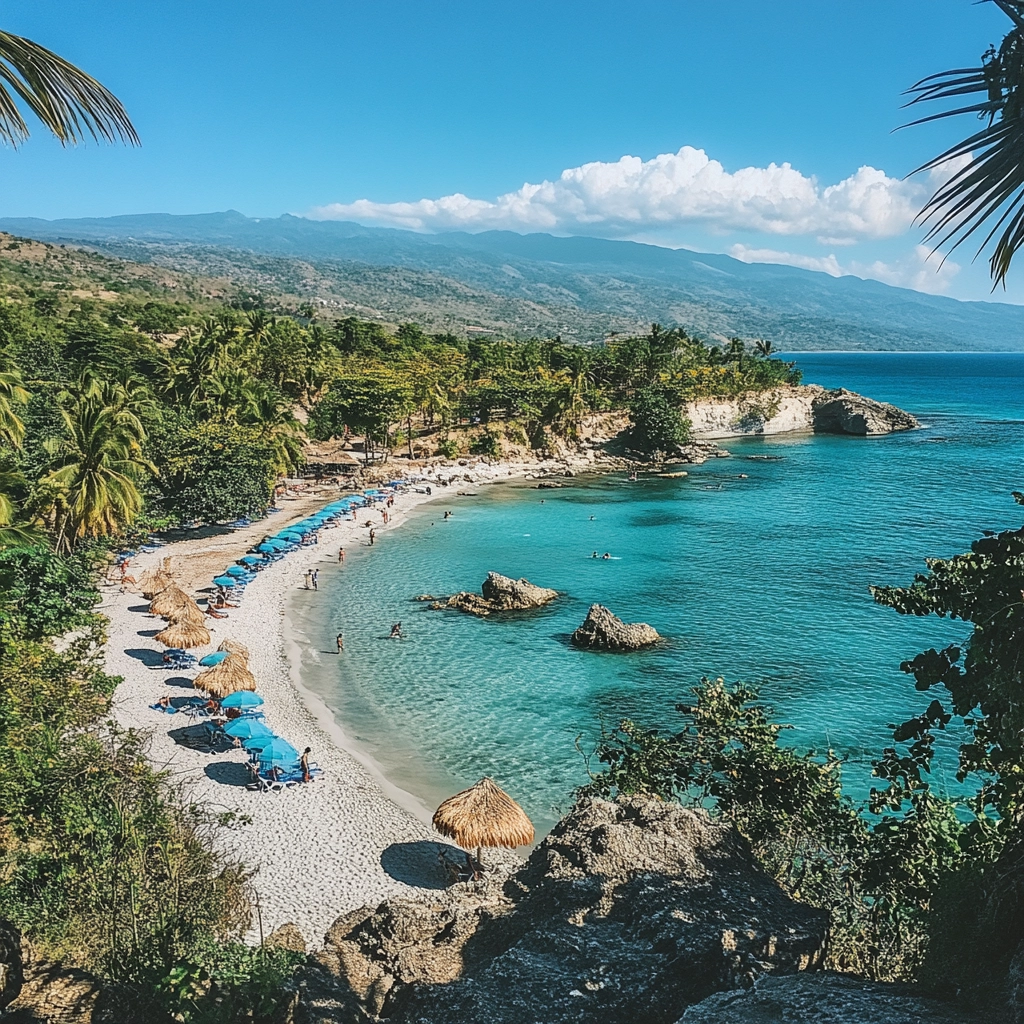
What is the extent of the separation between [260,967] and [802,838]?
771cm

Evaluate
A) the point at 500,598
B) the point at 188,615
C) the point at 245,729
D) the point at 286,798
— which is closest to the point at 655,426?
the point at 500,598

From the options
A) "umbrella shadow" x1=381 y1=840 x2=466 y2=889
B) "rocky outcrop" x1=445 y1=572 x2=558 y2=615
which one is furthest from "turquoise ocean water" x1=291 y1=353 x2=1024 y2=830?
"umbrella shadow" x1=381 y1=840 x2=466 y2=889

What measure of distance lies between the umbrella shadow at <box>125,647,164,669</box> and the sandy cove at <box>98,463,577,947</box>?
4 cm

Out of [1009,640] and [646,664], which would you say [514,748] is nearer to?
[646,664]

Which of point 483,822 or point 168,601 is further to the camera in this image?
point 168,601

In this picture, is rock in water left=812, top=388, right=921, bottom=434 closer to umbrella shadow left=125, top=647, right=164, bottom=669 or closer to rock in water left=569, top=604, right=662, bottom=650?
rock in water left=569, top=604, right=662, bottom=650

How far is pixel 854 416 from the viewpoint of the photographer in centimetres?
9888

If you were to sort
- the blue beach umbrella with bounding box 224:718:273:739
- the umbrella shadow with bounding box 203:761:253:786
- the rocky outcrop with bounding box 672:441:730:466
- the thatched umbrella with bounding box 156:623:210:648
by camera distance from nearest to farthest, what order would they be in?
the umbrella shadow with bounding box 203:761:253:786
the blue beach umbrella with bounding box 224:718:273:739
the thatched umbrella with bounding box 156:623:210:648
the rocky outcrop with bounding box 672:441:730:466

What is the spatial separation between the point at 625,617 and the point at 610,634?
4026mm

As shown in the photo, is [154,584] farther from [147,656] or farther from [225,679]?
[225,679]

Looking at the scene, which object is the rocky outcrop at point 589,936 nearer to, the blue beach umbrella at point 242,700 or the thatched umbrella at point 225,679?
the blue beach umbrella at point 242,700

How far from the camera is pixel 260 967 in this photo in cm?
872

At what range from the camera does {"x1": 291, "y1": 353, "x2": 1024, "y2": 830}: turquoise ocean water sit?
23.0m

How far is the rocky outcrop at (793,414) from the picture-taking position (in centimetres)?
9400
